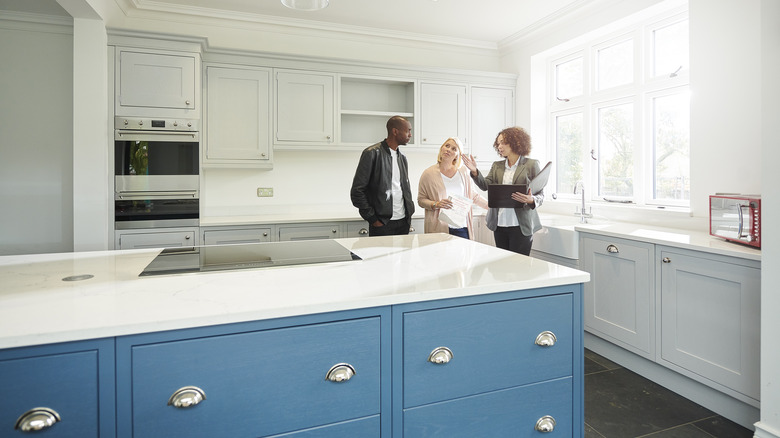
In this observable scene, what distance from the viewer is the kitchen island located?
3.00ft

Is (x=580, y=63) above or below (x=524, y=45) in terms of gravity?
below

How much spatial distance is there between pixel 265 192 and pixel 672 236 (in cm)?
330

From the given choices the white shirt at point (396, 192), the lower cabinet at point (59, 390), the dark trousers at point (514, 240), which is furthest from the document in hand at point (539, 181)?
the lower cabinet at point (59, 390)

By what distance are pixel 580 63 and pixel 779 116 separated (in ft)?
9.11

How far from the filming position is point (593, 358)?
299cm

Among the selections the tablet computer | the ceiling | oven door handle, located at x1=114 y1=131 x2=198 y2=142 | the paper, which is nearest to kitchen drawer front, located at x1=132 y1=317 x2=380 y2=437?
the paper

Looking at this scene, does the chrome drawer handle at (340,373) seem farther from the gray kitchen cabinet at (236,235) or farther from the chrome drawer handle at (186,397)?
the gray kitchen cabinet at (236,235)

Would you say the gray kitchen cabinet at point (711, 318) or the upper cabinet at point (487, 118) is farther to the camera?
the upper cabinet at point (487, 118)

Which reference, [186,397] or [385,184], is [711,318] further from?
[186,397]

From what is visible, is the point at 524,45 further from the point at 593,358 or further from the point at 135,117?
the point at 135,117

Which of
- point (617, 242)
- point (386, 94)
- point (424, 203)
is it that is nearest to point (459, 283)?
point (424, 203)

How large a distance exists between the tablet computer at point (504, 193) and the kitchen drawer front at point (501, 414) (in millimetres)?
1733

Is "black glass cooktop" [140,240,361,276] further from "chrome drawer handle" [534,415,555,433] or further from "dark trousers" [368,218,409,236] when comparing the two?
"dark trousers" [368,218,409,236]

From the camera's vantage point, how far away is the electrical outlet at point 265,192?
4195 mm
